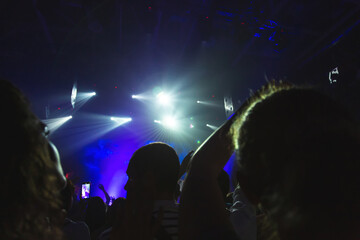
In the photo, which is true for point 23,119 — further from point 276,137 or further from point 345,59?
point 345,59

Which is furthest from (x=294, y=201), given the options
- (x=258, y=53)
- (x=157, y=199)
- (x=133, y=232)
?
(x=258, y=53)

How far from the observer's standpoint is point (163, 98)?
474 inches

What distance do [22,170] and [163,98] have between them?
11.4 meters

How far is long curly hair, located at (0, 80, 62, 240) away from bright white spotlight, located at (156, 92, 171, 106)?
1092cm

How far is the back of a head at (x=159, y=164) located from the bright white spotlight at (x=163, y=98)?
32.9ft

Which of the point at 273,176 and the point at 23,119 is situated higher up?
the point at 23,119

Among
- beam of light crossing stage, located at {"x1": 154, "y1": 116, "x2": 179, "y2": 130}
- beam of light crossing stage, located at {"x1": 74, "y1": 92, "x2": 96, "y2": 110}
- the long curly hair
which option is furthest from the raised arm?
beam of light crossing stage, located at {"x1": 154, "y1": 116, "x2": 179, "y2": 130}

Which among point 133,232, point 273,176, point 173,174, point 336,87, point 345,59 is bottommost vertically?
point 133,232

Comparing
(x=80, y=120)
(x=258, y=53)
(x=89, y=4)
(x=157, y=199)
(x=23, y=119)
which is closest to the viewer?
(x=23, y=119)

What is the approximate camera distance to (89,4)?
18.8 feet

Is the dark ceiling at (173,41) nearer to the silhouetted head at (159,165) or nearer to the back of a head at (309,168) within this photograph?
the silhouetted head at (159,165)

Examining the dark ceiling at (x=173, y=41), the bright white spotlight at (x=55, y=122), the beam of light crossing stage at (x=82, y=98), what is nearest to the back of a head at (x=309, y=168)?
the dark ceiling at (x=173, y=41)

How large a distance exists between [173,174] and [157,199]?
0.76 ft

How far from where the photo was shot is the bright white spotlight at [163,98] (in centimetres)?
1174
